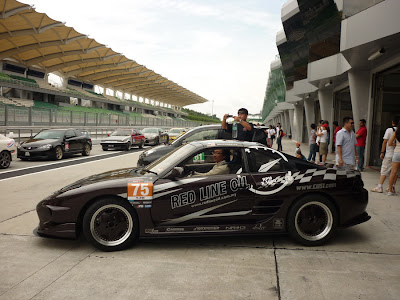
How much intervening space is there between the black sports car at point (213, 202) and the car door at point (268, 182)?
1 cm

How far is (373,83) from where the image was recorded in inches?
512

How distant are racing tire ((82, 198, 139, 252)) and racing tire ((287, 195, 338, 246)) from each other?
6.17 feet

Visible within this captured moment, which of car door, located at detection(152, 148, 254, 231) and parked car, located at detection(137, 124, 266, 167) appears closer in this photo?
car door, located at detection(152, 148, 254, 231)

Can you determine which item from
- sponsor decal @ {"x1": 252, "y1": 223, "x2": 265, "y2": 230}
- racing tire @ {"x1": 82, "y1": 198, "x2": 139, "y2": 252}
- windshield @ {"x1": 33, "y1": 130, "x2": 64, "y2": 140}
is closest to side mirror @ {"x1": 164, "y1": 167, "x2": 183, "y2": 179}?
racing tire @ {"x1": 82, "y1": 198, "x2": 139, "y2": 252}

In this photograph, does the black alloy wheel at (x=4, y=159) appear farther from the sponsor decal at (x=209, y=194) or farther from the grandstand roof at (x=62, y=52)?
the grandstand roof at (x=62, y=52)

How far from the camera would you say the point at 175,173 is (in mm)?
4234

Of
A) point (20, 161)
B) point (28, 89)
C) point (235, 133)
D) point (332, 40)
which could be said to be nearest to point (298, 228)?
point (235, 133)

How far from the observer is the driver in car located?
443cm

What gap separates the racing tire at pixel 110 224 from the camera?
4090 mm

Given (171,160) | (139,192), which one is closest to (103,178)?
(139,192)

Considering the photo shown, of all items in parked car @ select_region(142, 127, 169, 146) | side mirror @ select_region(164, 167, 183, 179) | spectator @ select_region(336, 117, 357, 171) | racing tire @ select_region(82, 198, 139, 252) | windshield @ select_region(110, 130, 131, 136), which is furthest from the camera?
parked car @ select_region(142, 127, 169, 146)

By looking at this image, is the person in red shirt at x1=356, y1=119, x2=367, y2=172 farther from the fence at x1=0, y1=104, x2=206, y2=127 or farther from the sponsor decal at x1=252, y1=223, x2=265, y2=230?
the fence at x1=0, y1=104, x2=206, y2=127

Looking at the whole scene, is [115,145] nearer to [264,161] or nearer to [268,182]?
[264,161]

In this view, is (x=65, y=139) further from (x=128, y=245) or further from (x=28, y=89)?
(x=28, y=89)
